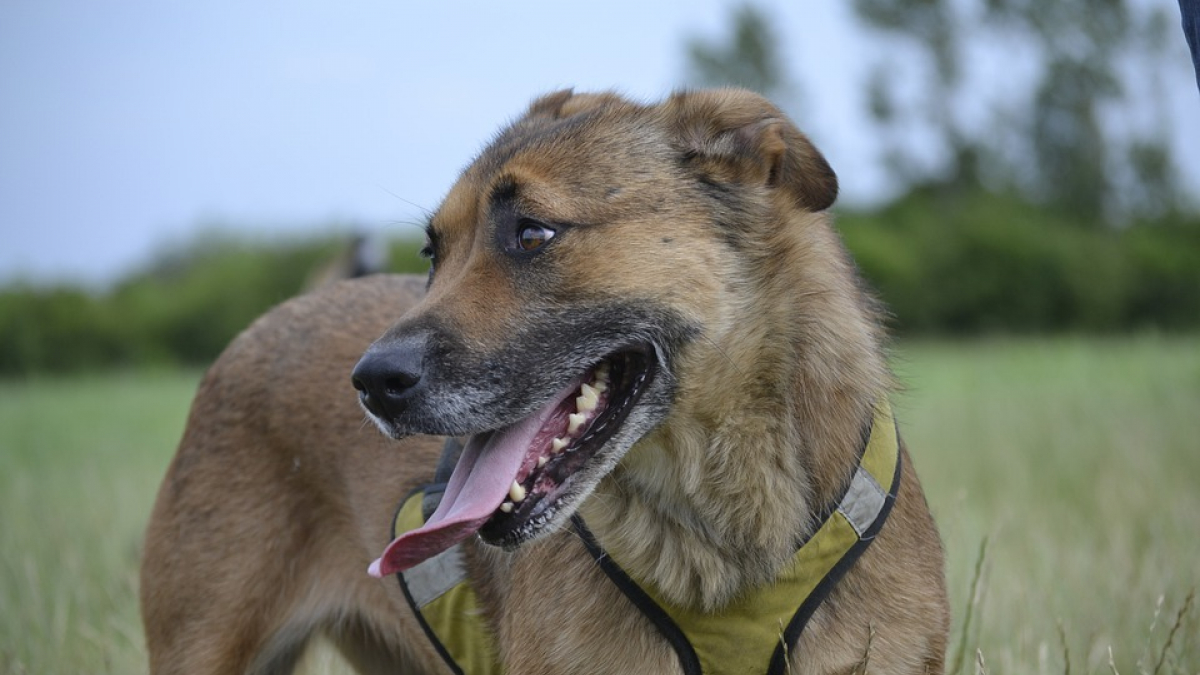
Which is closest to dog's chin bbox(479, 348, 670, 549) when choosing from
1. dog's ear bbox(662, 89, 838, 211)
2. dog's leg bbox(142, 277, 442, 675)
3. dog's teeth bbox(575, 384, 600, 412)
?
dog's teeth bbox(575, 384, 600, 412)

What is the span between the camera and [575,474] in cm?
285

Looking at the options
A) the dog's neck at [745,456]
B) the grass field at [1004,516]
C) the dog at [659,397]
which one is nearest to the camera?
the dog at [659,397]

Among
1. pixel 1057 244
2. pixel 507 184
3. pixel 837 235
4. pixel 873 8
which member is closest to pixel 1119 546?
pixel 837 235

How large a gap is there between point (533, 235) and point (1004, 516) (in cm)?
409

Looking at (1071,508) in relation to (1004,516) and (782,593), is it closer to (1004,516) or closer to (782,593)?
(1004,516)

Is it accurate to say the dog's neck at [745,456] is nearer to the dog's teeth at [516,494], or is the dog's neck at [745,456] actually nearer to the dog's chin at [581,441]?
the dog's chin at [581,441]

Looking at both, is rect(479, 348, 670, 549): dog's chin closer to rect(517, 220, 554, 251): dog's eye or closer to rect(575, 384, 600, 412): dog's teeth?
rect(575, 384, 600, 412): dog's teeth

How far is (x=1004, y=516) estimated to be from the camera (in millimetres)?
6145

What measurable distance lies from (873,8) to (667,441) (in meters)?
40.8

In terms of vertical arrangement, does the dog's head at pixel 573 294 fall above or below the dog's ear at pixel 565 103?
below

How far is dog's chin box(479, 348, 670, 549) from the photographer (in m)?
2.80

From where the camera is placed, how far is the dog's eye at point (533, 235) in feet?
9.82

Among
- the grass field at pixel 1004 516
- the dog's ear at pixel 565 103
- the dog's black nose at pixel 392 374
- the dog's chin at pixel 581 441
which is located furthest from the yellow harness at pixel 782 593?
the dog's ear at pixel 565 103

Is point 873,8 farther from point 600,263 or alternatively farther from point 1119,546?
point 600,263
